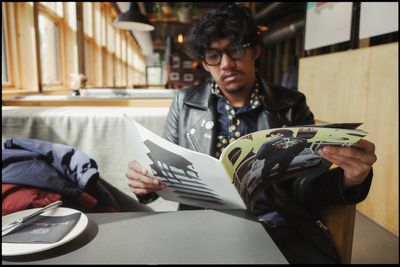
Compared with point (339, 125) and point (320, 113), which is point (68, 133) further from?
point (320, 113)

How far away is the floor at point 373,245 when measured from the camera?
1.69 meters

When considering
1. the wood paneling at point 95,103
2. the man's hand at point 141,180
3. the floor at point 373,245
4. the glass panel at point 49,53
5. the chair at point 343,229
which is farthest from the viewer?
the glass panel at point 49,53

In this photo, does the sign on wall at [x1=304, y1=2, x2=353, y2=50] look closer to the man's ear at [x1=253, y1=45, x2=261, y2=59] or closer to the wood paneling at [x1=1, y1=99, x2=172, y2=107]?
the man's ear at [x1=253, y1=45, x2=261, y2=59]

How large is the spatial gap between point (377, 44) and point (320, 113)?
2.63ft

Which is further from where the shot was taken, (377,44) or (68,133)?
(377,44)

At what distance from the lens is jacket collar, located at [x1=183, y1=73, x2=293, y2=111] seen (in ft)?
3.56

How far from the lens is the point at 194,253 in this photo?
0.46 meters

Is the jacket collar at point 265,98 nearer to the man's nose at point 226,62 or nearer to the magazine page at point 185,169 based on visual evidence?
the man's nose at point 226,62

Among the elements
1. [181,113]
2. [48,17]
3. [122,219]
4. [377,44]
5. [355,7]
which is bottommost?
[122,219]

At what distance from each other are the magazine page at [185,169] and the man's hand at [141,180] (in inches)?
0.7

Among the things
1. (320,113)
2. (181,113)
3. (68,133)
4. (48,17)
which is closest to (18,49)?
(48,17)

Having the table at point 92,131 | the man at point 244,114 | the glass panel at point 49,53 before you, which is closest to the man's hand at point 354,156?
the man at point 244,114

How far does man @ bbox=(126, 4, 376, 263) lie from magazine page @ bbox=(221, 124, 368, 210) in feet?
0.87

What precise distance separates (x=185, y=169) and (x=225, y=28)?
0.76 m
